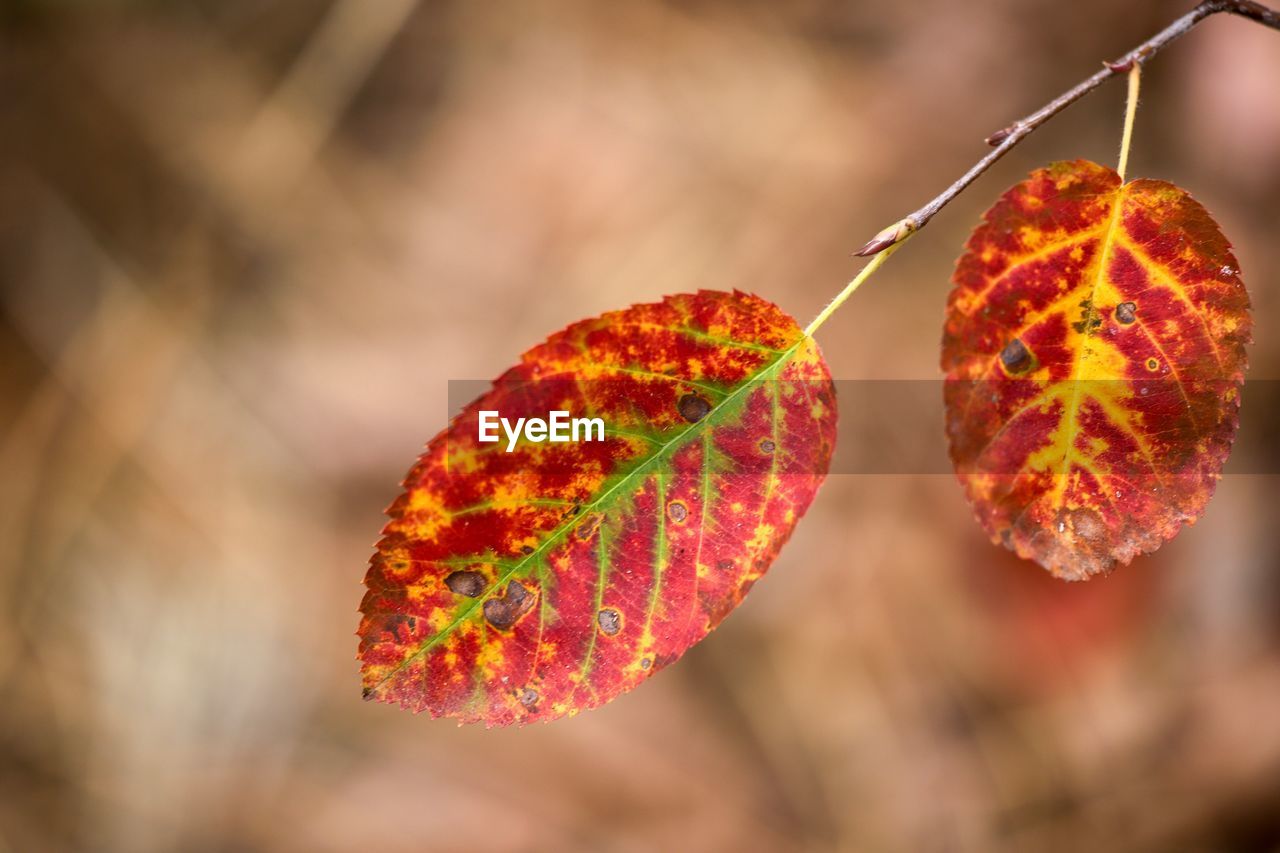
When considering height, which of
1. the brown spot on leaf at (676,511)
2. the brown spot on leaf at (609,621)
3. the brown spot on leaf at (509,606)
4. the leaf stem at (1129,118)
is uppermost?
the leaf stem at (1129,118)

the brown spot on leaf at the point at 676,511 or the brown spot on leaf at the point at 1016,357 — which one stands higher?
the brown spot on leaf at the point at 1016,357

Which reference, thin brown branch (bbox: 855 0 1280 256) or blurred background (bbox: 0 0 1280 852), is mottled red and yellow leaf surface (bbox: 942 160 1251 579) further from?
blurred background (bbox: 0 0 1280 852)

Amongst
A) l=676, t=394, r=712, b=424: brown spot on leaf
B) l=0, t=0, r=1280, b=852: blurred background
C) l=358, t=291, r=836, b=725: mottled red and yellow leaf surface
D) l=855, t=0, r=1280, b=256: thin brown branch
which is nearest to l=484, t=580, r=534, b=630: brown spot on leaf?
l=358, t=291, r=836, b=725: mottled red and yellow leaf surface

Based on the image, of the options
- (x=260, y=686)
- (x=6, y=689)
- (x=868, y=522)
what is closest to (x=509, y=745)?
(x=260, y=686)

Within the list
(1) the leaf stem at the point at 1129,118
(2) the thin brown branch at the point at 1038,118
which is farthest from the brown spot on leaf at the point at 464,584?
(1) the leaf stem at the point at 1129,118

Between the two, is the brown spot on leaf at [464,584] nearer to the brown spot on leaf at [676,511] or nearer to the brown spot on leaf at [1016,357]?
the brown spot on leaf at [676,511]

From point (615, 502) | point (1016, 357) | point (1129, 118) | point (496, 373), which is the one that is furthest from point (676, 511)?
point (496, 373)

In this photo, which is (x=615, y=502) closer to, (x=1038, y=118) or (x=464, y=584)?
(x=464, y=584)
